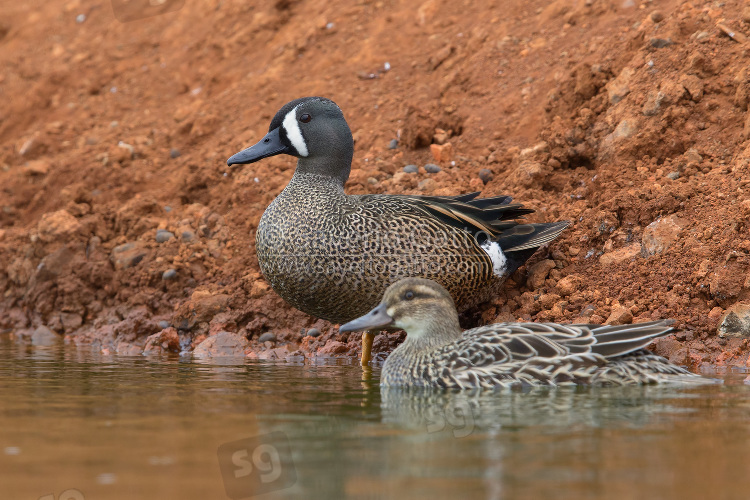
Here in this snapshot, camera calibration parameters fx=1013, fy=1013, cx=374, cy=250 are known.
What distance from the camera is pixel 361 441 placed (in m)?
4.37

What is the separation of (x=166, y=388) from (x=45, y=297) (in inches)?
193

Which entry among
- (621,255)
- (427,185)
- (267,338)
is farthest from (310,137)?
(621,255)

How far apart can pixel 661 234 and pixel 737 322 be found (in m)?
1.13

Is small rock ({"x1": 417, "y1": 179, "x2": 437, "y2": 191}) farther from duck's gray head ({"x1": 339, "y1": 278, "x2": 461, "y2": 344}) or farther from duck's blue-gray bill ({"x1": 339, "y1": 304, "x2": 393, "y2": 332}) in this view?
duck's blue-gray bill ({"x1": 339, "y1": 304, "x2": 393, "y2": 332})

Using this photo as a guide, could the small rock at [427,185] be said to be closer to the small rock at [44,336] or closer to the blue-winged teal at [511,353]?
the blue-winged teal at [511,353]

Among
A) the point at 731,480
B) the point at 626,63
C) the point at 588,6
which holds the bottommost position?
the point at 731,480

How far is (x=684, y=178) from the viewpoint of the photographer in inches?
325

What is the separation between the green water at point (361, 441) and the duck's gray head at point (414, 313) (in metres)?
0.50

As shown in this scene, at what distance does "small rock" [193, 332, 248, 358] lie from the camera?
28.9 feet

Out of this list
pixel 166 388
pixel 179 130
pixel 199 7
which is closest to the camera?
pixel 166 388

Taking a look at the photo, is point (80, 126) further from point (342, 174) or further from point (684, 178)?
point (684, 178)

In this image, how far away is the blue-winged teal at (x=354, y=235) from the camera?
7.52m

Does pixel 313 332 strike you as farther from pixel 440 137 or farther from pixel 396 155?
pixel 440 137

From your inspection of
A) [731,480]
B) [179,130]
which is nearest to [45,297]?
[179,130]
